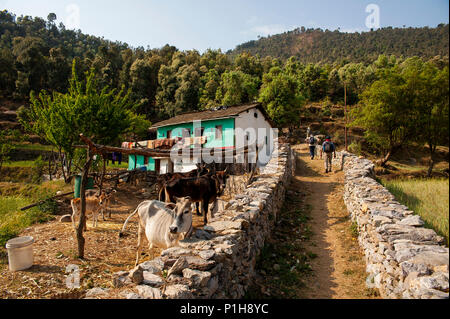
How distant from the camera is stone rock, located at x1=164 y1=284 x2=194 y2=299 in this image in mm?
3166

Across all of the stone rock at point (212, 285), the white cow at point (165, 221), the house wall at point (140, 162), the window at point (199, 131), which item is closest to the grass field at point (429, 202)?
the stone rock at point (212, 285)

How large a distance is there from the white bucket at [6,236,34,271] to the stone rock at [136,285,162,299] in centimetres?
552

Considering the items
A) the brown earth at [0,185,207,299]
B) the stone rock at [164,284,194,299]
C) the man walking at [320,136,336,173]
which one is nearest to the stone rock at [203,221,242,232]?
the stone rock at [164,284,194,299]

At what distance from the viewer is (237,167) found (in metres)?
19.1

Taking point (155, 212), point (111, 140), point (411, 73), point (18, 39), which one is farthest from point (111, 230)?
point (18, 39)

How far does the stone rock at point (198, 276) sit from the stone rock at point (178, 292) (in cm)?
22

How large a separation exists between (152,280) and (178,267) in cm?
39

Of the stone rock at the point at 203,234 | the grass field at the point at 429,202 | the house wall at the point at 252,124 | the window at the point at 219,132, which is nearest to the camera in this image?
the grass field at the point at 429,202

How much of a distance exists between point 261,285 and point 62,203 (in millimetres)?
12908

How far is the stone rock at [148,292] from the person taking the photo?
10.5 ft

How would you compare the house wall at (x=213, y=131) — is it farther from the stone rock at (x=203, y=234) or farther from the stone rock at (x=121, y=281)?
the stone rock at (x=121, y=281)

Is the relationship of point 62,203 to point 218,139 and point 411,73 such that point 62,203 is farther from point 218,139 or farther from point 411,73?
point 411,73

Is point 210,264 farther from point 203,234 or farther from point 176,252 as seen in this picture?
point 203,234

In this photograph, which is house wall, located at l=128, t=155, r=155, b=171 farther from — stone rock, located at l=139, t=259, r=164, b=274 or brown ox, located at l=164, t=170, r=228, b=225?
A: stone rock, located at l=139, t=259, r=164, b=274
